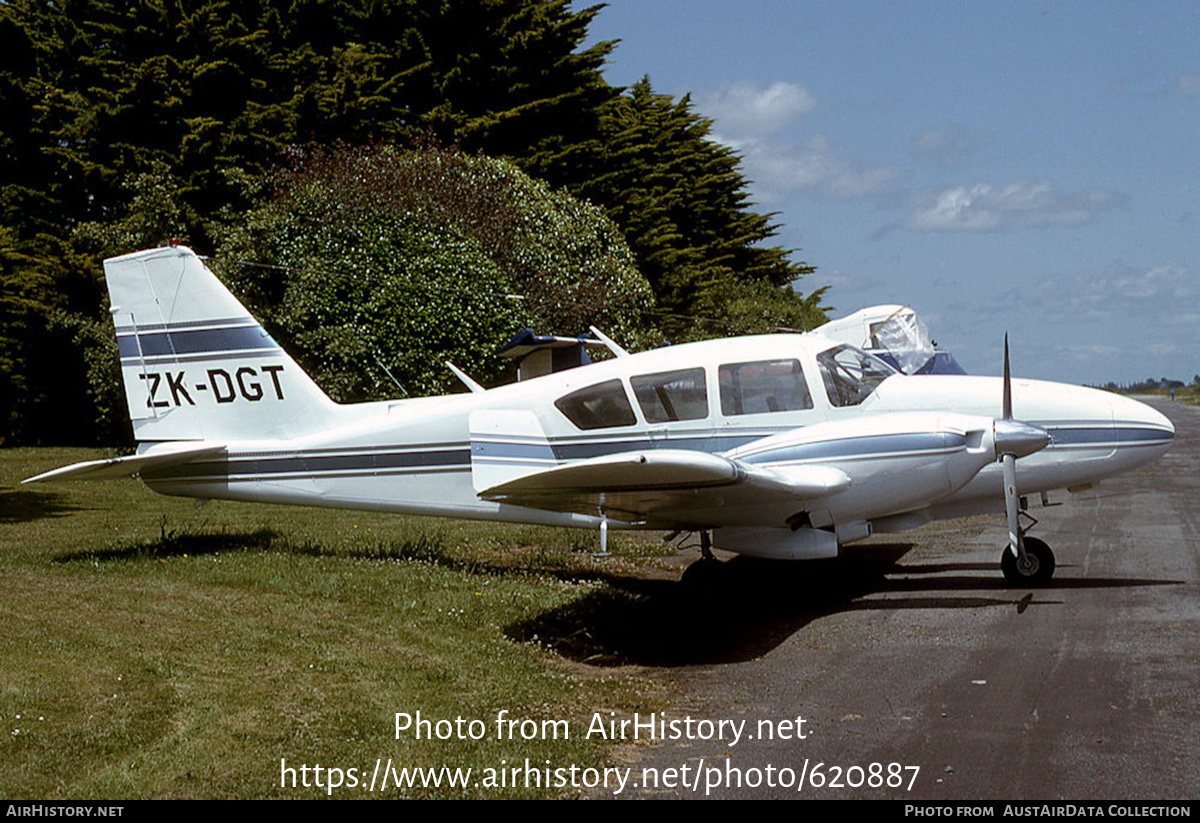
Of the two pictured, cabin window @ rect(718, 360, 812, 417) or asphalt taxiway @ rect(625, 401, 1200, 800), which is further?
cabin window @ rect(718, 360, 812, 417)

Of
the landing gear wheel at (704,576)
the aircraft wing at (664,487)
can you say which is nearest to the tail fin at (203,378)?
the aircraft wing at (664,487)

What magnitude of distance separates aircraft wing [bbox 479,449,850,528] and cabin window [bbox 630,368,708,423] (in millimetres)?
1117

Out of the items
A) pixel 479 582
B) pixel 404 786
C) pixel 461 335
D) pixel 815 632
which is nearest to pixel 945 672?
pixel 815 632

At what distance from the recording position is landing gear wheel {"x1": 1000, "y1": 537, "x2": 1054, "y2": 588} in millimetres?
10977

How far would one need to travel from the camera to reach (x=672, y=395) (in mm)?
11109

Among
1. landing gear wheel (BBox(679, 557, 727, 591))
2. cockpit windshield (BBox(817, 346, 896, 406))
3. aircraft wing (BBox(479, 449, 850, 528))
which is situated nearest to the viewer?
aircraft wing (BBox(479, 449, 850, 528))

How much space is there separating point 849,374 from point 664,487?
9.61 ft

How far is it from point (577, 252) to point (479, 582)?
18.0 m

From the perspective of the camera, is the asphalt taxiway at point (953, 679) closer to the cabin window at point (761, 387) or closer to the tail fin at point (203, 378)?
the cabin window at point (761, 387)

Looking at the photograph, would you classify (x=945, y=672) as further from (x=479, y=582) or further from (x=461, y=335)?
(x=461, y=335)

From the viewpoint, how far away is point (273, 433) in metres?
12.5

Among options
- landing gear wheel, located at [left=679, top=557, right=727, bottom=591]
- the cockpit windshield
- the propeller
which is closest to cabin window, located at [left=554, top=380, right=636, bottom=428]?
landing gear wheel, located at [left=679, top=557, right=727, bottom=591]

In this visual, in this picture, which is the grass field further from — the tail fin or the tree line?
the tree line

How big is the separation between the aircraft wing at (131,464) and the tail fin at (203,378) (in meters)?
0.30
